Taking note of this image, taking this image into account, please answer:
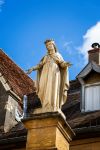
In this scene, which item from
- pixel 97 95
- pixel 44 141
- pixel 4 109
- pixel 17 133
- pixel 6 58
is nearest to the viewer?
pixel 44 141

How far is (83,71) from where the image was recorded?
17.9m

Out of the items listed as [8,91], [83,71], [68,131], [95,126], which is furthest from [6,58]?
[68,131]

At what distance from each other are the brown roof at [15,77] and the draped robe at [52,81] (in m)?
9.06

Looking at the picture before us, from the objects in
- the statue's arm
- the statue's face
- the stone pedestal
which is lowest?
the stone pedestal

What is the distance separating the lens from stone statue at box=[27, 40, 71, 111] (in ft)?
35.8

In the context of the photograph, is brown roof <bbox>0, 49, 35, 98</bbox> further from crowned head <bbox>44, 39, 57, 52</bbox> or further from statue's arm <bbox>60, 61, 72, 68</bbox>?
statue's arm <bbox>60, 61, 72, 68</bbox>

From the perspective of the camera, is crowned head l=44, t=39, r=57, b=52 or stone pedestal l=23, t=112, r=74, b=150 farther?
crowned head l=44, t=39, r=57, b=52

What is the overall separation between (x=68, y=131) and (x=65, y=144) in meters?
0.32

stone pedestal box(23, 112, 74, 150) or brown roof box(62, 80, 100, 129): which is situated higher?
brown roof box(62, 80, 100, 129)

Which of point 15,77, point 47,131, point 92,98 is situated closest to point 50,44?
point 47,131

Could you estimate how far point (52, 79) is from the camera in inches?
437

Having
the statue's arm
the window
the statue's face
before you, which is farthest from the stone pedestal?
the window

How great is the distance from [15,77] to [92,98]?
6.70 m

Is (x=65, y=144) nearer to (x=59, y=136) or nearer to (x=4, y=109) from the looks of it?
(x=59, y=136)
